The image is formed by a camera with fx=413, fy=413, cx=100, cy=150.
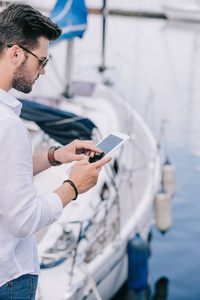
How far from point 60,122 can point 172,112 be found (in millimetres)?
12008

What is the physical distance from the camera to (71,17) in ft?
17.3

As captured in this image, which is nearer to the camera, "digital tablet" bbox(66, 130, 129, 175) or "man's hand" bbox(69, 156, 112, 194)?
"man's hand" bbox(69, 156, 112, 194)

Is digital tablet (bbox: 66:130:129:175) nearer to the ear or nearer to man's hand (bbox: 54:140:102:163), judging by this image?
man's hand (bbox: 54:140:102:163)

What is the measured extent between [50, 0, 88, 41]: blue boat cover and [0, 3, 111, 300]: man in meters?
3.91

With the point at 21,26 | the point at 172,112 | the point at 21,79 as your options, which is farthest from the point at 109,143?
the point at 172,112

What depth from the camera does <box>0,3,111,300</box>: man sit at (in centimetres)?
121

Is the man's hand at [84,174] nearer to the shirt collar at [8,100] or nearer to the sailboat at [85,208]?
the shirt collar at [8,100]

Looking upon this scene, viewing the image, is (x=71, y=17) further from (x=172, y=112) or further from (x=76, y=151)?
(x=172, y=112)

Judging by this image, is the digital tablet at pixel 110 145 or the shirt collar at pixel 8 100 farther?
the digital tablet at pixel 110 145

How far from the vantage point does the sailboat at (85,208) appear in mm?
3344

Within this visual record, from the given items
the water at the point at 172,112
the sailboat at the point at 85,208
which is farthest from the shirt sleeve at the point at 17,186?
the water at the point at 172,112

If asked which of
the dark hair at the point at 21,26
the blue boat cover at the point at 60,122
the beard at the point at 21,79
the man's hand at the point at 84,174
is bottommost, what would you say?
the blue boat cover at the point at 60,122

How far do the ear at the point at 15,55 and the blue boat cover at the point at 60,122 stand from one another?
2.39 m

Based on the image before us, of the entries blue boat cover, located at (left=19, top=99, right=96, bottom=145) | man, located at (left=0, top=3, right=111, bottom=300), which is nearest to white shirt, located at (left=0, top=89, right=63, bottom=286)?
man, located at (left=0, top=3, right=111, bottom=300)
